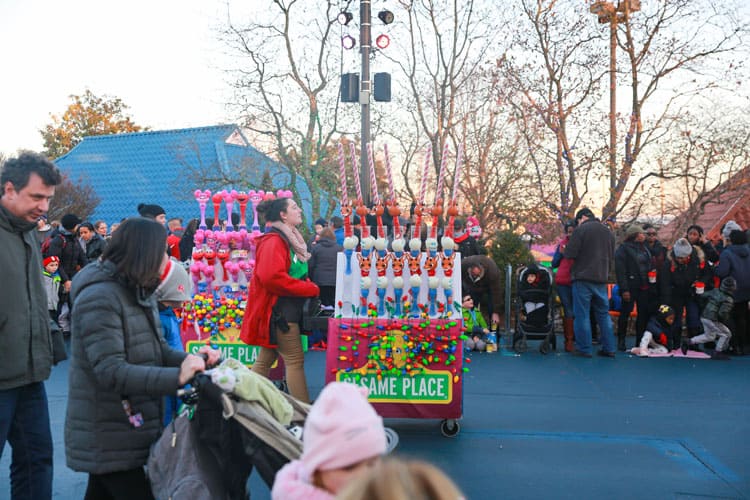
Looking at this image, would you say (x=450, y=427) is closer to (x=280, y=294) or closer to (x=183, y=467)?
(x=280, y=294)

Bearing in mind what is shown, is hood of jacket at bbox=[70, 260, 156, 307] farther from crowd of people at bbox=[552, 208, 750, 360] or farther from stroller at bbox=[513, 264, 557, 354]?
stroller at bbox=[513, 264, 557, 354]

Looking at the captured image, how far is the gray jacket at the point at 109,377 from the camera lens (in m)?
2.83

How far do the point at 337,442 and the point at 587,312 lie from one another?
8.74m

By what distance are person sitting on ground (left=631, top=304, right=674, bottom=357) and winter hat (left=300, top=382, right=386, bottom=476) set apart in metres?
9.22

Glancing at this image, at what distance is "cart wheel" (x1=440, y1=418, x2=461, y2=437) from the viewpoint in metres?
6.12

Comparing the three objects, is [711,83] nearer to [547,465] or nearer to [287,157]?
[287,157]

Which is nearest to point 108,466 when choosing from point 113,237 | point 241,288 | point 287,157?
point 113,237

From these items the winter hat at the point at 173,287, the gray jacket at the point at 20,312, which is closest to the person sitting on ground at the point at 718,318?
the winter hat at the point at 173,287

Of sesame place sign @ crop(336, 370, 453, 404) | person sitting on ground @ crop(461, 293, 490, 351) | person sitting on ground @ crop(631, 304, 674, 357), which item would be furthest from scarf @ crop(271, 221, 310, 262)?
person sitting on ground @ crop(631, 304, 674, 357)

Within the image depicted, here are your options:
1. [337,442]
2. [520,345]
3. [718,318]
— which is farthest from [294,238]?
[718,318]

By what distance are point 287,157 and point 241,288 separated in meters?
10.5

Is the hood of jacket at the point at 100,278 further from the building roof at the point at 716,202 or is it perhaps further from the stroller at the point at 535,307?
the building roof at the point at 716,202

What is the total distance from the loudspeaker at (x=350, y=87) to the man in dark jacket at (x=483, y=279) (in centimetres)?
329

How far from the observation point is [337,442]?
2.00 meters
